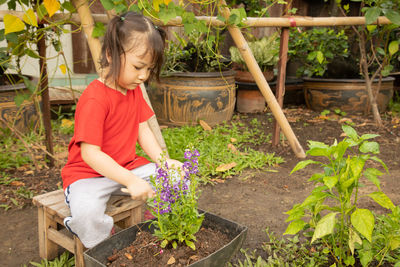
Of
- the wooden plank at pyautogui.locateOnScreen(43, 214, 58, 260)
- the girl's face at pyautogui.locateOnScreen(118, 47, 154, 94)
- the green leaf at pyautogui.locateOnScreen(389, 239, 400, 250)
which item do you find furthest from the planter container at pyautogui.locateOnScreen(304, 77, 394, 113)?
the wooden plank at pyautogui.locateOnScreen(43, 214, 58, 260)

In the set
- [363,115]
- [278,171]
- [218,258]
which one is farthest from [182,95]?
→ [218,258]

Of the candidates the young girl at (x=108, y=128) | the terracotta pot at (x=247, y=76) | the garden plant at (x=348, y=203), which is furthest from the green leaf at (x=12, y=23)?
the terracotta pot at (x=247, y=76)

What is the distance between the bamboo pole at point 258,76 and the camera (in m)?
2.75

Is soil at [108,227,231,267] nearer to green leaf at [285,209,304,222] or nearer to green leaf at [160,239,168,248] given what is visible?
green leaf at [160,239,168,248]

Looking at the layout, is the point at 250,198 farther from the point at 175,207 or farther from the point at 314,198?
the point at 175,207

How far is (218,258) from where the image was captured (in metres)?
1.31

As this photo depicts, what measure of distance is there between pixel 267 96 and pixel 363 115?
2153 millimetres

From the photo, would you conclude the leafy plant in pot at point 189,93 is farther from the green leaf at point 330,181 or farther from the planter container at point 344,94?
the green leaf at point 330,181

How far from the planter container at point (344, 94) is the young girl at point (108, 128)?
3.41 m

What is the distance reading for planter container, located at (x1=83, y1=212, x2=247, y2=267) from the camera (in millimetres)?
1276

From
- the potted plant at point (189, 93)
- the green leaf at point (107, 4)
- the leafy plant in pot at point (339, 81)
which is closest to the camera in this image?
the green leaf at point (107, 4)

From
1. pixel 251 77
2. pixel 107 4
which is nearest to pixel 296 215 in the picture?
pixel 107 4

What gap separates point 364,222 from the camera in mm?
1302

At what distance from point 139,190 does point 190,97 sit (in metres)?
2.66
